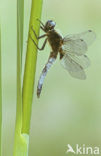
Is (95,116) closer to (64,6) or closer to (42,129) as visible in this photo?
(42,129)

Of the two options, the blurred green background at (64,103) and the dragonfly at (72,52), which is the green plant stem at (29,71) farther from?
the blurred green background at (64,103)

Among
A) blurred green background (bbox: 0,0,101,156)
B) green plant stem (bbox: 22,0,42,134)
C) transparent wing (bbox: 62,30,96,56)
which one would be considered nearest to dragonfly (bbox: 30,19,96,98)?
transparent wing (bbox: 62,30,96,56)

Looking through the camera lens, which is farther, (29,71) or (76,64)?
(76,64)

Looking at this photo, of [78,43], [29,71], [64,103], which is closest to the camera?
[29,71]

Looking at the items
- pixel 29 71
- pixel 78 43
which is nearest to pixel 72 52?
pixel 78 43

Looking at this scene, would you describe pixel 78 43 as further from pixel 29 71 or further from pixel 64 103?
pixel 64 103

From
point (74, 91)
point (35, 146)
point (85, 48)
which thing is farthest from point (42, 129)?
point (85, 48)

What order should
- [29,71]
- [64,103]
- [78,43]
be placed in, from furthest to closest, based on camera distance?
[64,103], [78,43], [29,71]
